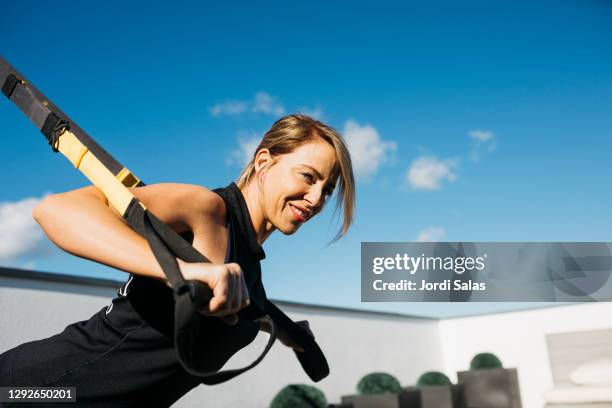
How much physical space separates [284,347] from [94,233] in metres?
7.67

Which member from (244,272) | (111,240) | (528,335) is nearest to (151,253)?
(111,240)

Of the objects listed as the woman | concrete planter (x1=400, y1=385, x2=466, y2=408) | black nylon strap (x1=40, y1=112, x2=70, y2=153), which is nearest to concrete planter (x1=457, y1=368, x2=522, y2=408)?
concrete planter (x1=400, y1=385, x2=466, y2=408)

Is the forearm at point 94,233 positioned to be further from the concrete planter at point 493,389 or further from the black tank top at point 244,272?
the concrete planter at point 493,389

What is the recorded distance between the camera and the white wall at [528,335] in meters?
10.8

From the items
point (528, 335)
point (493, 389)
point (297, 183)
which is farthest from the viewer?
point (528, 335)

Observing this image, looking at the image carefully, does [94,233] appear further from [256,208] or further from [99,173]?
[256,208]

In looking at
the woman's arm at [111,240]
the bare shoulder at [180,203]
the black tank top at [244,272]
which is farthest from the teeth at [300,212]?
the woman's arm at [111,240]

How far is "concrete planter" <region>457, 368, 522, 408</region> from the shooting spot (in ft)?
28.0

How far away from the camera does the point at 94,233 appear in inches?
34.4

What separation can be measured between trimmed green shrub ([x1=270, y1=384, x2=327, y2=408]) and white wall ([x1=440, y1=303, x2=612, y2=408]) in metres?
6.74

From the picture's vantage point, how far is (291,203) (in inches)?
57.1

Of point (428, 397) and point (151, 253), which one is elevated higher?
point (428, 397)

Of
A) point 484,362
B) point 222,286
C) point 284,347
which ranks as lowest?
point 222,286

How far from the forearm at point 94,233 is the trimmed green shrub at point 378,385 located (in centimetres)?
708
